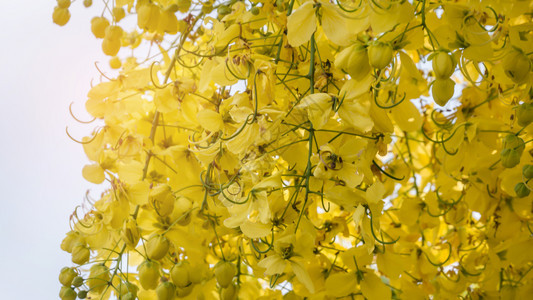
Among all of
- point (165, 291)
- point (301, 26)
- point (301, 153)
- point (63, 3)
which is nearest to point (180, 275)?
point (165, 291)

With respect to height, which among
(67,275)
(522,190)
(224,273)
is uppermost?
(67,275)

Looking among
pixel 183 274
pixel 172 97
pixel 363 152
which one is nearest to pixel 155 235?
pixel 183 274

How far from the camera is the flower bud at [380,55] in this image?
22.8 inches

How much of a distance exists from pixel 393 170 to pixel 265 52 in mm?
398

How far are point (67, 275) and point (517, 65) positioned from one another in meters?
0.66

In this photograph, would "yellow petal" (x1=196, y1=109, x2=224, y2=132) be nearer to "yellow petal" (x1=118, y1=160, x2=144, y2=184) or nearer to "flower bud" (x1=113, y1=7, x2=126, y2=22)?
"yellow petal" (x1=118, y1=160, x2=144, y2=184)

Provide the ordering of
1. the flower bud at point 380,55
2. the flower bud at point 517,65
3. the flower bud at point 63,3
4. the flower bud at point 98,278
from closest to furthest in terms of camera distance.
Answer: the flower bud at point 380,55
the flower bud at point 517,65
the flower bud at point 98,278
the flower bud at point 63,3

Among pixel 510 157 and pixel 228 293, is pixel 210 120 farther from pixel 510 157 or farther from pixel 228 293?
pixel 510 157

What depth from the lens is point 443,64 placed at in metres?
0.63

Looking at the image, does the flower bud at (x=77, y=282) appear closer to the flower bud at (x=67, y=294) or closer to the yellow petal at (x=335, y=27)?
the flower bud at (x=67, y=294)

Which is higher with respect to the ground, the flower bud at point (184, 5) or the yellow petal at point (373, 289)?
the flower bud at point (184, 5)

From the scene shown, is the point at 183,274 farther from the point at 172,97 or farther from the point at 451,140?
the point at 451,140

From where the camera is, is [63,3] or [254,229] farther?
[63,3]

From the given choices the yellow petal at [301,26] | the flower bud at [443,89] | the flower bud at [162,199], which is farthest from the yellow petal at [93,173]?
the flower bud at [443,89]
